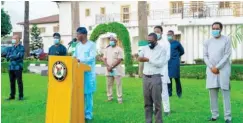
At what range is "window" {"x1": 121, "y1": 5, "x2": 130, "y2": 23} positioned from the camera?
125 ft

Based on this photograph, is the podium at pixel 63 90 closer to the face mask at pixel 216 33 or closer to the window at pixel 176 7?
the face mask at pixel 216 33

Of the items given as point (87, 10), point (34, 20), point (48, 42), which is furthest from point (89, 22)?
point (34, 20)

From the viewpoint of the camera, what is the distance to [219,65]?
27.7 feet

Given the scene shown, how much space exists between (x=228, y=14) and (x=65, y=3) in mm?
21571

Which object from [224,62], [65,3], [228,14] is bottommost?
[224,62]

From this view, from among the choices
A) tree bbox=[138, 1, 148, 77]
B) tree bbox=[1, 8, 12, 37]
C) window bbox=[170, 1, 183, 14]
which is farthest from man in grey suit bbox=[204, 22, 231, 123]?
tree bbox=[1, 8, 12, 37]

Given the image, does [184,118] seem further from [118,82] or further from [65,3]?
[65,3]

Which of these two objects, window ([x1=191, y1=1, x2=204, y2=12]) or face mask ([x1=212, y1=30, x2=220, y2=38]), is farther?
window ([x1=191, y1=1, x2=204, y2=12])

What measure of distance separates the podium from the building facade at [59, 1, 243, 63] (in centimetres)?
1769

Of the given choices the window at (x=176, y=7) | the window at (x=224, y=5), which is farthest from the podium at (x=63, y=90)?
the window at (x=176, y=7)

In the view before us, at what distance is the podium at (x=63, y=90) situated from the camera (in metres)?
7.62

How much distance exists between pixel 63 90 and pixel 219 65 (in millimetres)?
2845

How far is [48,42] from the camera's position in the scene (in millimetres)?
52438

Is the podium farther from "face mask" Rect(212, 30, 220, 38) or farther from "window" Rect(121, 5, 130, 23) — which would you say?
"window" Rect(121, 5, 130, 23)
